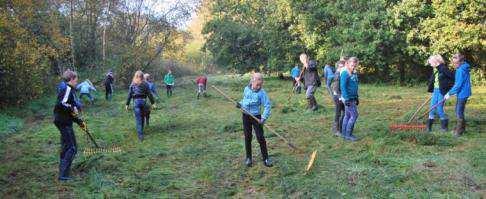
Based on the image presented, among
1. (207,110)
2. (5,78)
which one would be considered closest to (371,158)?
(207,110)

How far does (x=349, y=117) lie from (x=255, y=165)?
2.80 m

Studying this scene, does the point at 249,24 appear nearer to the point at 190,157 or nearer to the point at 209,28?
the point at 209,28

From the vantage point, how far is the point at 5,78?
62.7 ft

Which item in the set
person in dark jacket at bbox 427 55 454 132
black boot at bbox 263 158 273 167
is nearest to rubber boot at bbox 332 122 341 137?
person in dark jacket at bbox 427 55 454 132

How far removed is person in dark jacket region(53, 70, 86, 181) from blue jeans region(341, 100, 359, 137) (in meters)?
5.59

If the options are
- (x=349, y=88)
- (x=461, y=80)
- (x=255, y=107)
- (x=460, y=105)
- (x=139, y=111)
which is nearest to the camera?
(x=255, y=107)

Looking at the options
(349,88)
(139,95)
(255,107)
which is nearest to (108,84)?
(139,95)

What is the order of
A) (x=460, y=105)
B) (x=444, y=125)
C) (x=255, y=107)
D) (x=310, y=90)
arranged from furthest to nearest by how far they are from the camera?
(x=310, y=90) → (x=444, y=125) → (x=460, y=105) → (x=255, y=107)

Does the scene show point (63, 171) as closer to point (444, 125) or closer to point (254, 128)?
point (254, 128)

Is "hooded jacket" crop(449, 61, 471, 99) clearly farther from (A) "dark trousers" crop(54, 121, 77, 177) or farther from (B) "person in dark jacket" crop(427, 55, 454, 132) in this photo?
(A) "dark trousers" crop(54, 121, 77, 177)

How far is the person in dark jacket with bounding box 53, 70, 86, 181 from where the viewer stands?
29.0ft

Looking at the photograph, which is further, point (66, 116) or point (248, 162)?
point (248, 162)

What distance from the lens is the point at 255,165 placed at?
31.4ft

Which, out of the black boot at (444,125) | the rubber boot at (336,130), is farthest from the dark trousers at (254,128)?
the black boot at (444,125)
